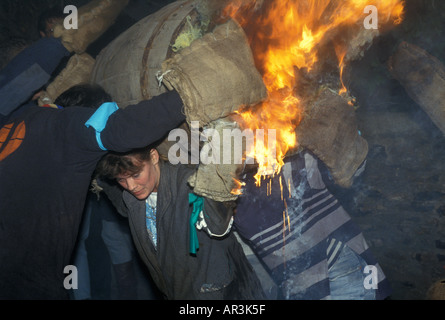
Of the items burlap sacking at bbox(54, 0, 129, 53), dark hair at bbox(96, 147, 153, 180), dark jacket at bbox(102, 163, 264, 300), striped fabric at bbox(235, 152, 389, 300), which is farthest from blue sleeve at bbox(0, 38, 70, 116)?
striped fabric at bbox(235, 152, 389, 300)

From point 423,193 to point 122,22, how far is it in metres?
4.46

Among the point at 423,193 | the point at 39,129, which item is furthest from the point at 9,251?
the point at 423,193

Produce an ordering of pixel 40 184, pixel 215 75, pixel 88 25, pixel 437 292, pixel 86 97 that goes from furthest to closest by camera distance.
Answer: pixel 437 292
pixel 88 25
pixel 86 97
pixel 40 184
pixel 215 75

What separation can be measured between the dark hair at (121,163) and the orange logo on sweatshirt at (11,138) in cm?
50

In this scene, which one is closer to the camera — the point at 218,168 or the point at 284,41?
the point at 218,168

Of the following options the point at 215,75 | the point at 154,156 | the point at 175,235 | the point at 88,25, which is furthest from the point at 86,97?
the point at 175,235

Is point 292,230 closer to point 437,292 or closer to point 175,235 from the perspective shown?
point 175,235

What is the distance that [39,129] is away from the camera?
192 cm

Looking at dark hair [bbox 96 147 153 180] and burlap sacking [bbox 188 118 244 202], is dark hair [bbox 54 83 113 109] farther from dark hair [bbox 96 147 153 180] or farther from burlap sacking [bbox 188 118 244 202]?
burlap sacking [bbox 188 118 244 202]

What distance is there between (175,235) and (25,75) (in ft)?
5.25

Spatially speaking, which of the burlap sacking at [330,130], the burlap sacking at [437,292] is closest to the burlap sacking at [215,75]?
the burlap sacking at [330,130]

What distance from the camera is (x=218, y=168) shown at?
1.72 meters

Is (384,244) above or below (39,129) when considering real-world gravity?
below
